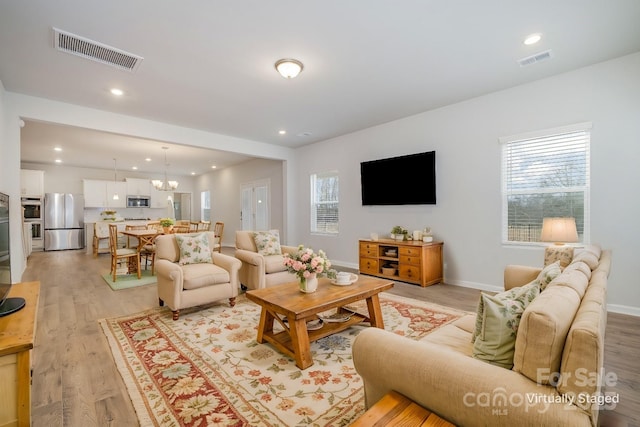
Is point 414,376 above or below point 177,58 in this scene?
below

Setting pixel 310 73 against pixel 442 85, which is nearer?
pixel 310 73

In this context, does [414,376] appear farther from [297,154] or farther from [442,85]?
[297,154]

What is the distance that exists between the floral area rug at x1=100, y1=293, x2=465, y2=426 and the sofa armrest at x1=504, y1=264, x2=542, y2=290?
758 mm

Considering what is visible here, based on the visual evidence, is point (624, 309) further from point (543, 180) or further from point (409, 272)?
point (409, 272)

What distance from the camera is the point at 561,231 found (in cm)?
304

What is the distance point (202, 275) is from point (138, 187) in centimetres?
860

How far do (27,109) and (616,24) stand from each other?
263 inches

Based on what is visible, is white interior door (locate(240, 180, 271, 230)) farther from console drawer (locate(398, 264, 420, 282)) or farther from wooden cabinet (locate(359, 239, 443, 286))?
console drawer (locate(398, 264, 420, 282))

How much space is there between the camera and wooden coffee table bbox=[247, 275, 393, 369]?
88.7 inches

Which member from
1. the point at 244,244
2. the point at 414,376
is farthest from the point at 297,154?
the point at 414,376

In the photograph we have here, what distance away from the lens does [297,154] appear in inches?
289

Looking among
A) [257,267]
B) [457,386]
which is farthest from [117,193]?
[457,386]

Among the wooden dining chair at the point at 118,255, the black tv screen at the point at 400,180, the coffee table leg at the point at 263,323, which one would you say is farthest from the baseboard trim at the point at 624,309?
the wooden dining chair at the point at 118,255

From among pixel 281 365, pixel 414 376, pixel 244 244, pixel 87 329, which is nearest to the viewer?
pixel 414 376
